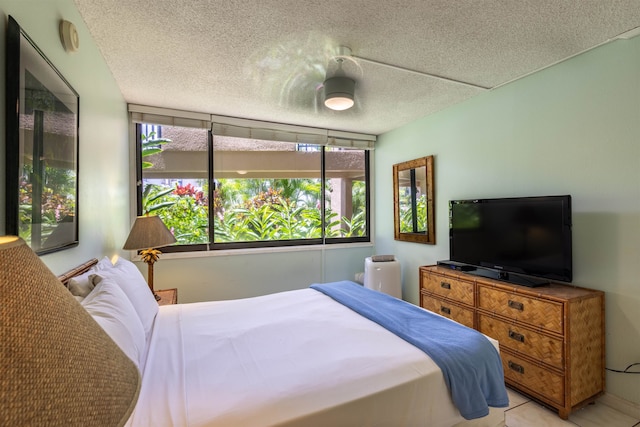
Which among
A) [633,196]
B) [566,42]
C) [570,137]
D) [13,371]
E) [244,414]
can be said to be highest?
[566,42]

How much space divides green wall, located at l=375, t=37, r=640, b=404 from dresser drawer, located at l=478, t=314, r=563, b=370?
460mm

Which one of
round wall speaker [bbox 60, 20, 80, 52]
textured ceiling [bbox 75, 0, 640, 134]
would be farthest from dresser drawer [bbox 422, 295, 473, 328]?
round wall speaker [bbox 60, 20, 80, 52]

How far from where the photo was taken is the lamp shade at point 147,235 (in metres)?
2.42

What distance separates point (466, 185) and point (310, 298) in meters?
1.98

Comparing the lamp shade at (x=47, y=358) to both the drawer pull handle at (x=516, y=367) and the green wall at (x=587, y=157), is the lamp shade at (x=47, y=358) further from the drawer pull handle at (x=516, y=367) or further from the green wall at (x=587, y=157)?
the green wall at (x=587, y=157)

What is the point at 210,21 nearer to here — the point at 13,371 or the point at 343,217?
the point at 13,371

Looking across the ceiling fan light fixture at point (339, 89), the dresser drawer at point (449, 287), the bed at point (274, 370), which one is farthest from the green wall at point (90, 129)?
the dresser drawer at point (449, 287)

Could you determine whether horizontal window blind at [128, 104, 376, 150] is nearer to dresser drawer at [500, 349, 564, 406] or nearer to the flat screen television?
the flat screen television

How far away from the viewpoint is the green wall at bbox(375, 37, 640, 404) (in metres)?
1.95

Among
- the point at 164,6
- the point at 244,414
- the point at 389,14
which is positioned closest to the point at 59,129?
the point at 164,6

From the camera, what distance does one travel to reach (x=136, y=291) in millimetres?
1776

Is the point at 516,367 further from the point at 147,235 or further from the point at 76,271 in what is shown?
the point at 147,235

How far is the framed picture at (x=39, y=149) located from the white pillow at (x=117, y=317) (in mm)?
285

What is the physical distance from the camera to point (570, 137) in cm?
226
